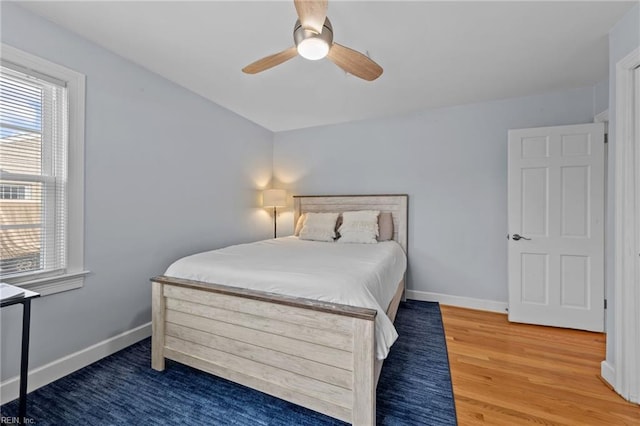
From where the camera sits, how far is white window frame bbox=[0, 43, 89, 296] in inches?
73.9

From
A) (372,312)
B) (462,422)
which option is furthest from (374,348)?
(462,422)

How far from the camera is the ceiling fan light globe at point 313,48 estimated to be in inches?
57.3

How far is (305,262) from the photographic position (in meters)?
2.02

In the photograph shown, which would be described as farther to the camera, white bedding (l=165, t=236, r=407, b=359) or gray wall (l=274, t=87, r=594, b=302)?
gray wall (l=274, t=87, r=594, b=302)

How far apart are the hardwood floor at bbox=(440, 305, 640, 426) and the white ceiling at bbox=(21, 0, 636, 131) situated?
8.05 ft

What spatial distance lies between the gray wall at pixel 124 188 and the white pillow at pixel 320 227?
1.08 m

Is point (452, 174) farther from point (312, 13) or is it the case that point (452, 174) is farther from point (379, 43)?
point (312, 13)

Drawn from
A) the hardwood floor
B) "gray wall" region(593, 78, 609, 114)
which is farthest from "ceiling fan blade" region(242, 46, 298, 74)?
"gray wall" region(593, 78, 609, 114)

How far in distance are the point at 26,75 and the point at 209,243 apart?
6.51 ft

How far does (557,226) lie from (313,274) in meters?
2.66

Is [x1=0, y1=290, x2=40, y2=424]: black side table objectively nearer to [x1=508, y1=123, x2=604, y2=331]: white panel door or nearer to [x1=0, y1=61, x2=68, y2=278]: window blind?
[x1=0, y1=61, x2=68, y2=278]: window blind

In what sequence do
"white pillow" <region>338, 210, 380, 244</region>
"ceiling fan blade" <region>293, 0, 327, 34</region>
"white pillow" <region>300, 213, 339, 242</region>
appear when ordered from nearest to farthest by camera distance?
1. "ceiling fan blade" <region>293, 0, 327, 34</region>
2. "white pillow" <region>338, 210, 380, 244</region>
3. "white pillow" <region>300, 213, 339, 242</region>

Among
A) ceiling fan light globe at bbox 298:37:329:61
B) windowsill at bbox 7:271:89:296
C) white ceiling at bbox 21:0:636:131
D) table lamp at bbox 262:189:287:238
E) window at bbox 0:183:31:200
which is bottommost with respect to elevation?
windowsill at bbox 7:271:89:296

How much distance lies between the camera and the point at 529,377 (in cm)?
192
